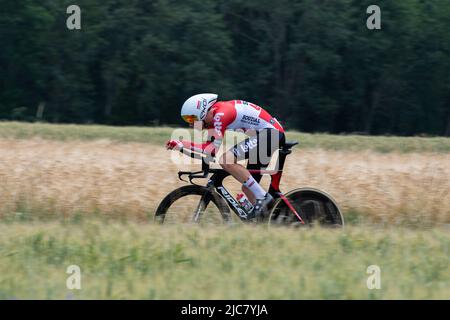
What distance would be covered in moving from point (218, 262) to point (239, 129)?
2518 mm

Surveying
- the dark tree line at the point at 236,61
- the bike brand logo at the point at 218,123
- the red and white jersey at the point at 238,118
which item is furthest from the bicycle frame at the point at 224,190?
the dark tree line at the point at 236,61

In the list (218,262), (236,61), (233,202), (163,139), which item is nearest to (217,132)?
(233,202)

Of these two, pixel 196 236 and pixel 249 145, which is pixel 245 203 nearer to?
pixel 249 145

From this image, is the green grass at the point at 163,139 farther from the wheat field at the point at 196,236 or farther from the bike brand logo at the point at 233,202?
the bike brand logo at the point at 233,202

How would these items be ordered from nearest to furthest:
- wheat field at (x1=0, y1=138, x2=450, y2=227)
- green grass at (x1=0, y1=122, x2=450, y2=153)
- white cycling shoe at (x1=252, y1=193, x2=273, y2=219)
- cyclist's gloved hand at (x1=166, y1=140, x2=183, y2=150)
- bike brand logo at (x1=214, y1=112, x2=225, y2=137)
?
bike brand logo at (x1=214, y1=112, x2=225, y2=137) → cyclist's gloved hand at (x1=166, y1=140, x2=183, y2=150) → white cycling shoe at (x1=252, y1=193, x2=273, y2=219) → wheat field at (x1=0, y1=138, x2=450, y2=227) → green grass at (x1=0, y1=122, x2=450, y2=153)

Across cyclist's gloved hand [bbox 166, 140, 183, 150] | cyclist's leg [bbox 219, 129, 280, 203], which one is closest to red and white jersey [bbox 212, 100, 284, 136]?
cyclist's leg [bbox 219, 129, 280, 203]

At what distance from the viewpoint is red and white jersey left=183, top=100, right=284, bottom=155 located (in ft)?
32.7

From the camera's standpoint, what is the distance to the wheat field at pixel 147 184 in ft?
41.9

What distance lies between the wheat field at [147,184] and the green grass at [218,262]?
2.63 meters

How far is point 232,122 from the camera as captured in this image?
10117 mm

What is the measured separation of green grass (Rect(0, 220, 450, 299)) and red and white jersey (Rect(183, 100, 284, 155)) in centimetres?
95

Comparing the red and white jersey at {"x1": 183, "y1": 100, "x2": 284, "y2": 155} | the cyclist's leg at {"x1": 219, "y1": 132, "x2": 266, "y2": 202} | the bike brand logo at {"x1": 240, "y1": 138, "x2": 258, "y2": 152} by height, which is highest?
the red and white jersey at {"x1": 183, "y1": 100, "x2": 284, "y2": 155}

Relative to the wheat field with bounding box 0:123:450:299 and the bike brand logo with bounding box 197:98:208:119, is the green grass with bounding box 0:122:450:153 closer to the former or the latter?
the wheat field with bounding box 0:123:450:299

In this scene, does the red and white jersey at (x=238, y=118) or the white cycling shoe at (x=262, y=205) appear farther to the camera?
the white cycling shoe at (x=262, y=205)
